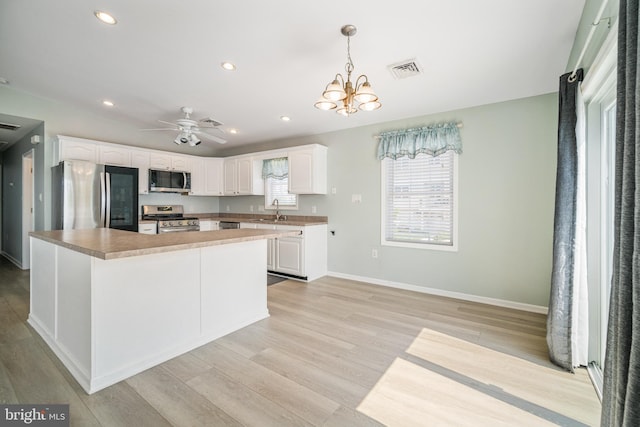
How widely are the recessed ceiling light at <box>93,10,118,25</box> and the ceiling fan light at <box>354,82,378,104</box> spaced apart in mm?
2127

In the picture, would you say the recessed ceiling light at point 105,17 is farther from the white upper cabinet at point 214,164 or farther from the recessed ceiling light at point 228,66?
the white upper cabinet at point 214,164

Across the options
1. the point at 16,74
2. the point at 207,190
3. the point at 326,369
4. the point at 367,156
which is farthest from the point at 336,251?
the point at 16,74

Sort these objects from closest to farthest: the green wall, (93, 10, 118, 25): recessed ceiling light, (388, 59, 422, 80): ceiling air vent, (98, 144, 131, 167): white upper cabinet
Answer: (93, 10, 118, 25): recessed ceiling light, (388, 59, 422, 80): ceiling air vent, the green wall, (98, 144, 131, 167): white upper cabinet

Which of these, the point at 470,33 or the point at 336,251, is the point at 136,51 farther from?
the point at 336,251

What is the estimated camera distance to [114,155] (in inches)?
183

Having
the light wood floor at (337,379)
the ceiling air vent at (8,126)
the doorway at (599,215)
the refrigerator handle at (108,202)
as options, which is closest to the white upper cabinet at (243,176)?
the refrigerator handle at (108,202)

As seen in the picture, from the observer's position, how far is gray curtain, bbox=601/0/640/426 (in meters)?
0.73

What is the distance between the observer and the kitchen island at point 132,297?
187 centimetres

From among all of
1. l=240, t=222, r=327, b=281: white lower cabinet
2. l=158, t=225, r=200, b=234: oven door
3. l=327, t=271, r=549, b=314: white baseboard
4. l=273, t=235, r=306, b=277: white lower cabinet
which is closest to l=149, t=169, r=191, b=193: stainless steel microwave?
l=158, t=225, r=200, b=234: oven door

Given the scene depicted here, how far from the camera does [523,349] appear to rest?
2369mm

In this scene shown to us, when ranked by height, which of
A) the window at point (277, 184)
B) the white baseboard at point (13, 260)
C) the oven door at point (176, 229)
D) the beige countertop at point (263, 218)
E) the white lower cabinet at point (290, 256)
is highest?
the window at point (277, 184)

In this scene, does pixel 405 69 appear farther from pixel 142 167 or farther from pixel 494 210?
pixel 142 167

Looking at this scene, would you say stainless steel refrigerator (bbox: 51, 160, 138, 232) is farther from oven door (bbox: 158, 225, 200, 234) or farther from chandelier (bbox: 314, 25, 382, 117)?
chandelier (bbox: 314, 25, 382, 117)

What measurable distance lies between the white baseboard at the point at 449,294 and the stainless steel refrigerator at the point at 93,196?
135 inches
